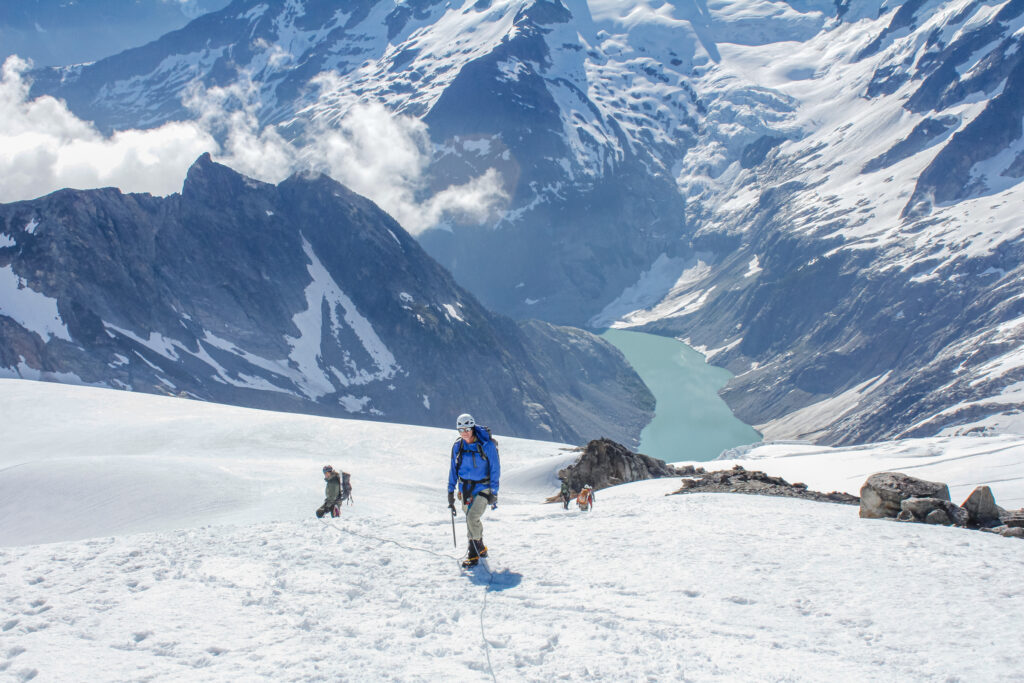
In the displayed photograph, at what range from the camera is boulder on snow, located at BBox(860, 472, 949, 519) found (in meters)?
20.2

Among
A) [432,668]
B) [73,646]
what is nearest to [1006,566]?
[432,668]

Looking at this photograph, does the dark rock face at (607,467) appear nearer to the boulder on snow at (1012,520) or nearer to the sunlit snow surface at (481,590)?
the sunlit snow surface at (481,590)

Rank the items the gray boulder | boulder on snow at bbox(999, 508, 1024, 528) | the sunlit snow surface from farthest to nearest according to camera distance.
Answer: the gray boulder
boulder on snow at bbox(999, 508, 1024, 528)
the sunlit snow surface

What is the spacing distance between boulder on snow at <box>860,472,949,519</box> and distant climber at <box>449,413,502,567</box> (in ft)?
36.2

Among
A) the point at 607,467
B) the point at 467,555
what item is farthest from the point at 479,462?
the point at 607,467

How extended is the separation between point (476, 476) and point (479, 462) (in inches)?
12.0

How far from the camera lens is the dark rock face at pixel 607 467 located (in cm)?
4169

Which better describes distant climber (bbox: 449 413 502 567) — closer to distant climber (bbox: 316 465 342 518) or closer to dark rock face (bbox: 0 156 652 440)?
distant climber (bbox: 316 465 342 518)

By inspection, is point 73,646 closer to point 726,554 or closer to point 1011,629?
point 726,554

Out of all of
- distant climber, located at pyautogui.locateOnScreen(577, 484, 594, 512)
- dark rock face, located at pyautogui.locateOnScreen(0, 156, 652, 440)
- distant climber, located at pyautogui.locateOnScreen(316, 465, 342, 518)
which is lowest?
distant climber, located at pyautogui.locateOnScreen(577, 484, 594, 512)

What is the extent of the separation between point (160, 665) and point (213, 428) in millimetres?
36941

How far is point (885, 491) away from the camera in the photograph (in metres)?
20.3


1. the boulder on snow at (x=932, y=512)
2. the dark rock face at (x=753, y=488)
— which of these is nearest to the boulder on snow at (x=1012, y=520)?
the boulder on snow at (x=932, y=512)

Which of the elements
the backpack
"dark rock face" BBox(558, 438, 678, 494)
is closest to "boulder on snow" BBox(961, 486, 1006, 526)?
the backpack
